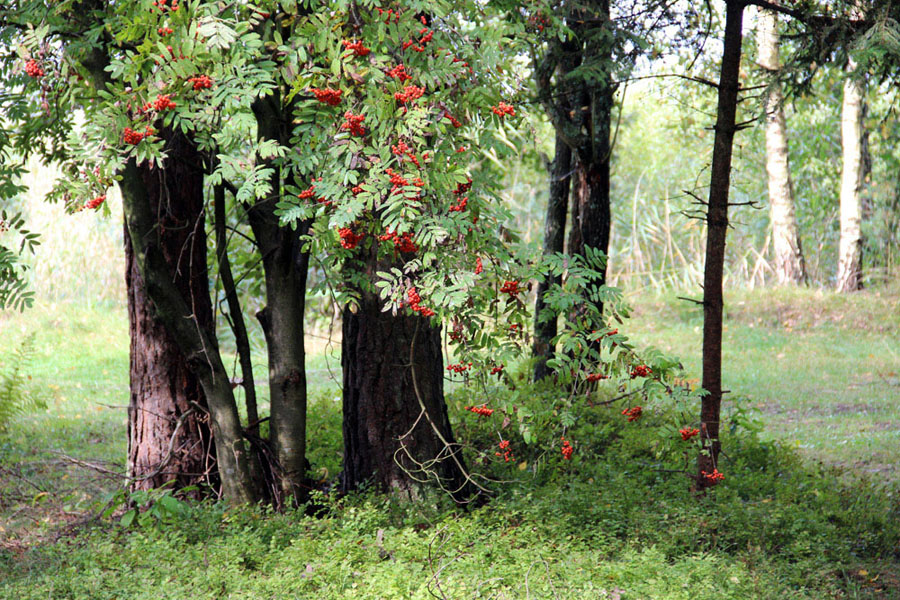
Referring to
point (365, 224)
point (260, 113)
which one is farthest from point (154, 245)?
point (365, 224)

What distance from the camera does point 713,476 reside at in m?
4.54

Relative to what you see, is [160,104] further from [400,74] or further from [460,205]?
[460,205]

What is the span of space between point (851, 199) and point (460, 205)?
12.5m

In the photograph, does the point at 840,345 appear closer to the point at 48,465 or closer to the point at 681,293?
the point at 681,293

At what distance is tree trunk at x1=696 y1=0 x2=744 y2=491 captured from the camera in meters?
4.82

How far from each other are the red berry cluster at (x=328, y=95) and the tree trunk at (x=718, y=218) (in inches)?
96.6

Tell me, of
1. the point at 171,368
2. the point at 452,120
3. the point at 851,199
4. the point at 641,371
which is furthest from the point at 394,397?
the point at 851,199

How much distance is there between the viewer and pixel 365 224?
3660mm

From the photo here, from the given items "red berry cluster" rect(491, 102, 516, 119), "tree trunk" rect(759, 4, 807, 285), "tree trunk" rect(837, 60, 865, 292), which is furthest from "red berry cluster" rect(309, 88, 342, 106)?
"tree trunk" rect(837, 60, 865, 292)

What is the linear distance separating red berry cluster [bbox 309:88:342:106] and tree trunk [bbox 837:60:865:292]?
1270cm

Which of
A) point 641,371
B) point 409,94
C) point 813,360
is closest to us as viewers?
point 409,94

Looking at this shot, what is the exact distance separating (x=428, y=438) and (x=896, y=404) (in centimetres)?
574

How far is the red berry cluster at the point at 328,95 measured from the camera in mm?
3236

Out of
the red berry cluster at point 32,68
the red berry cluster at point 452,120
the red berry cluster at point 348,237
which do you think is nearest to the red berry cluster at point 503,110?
the red berry cluster at point 452,120
